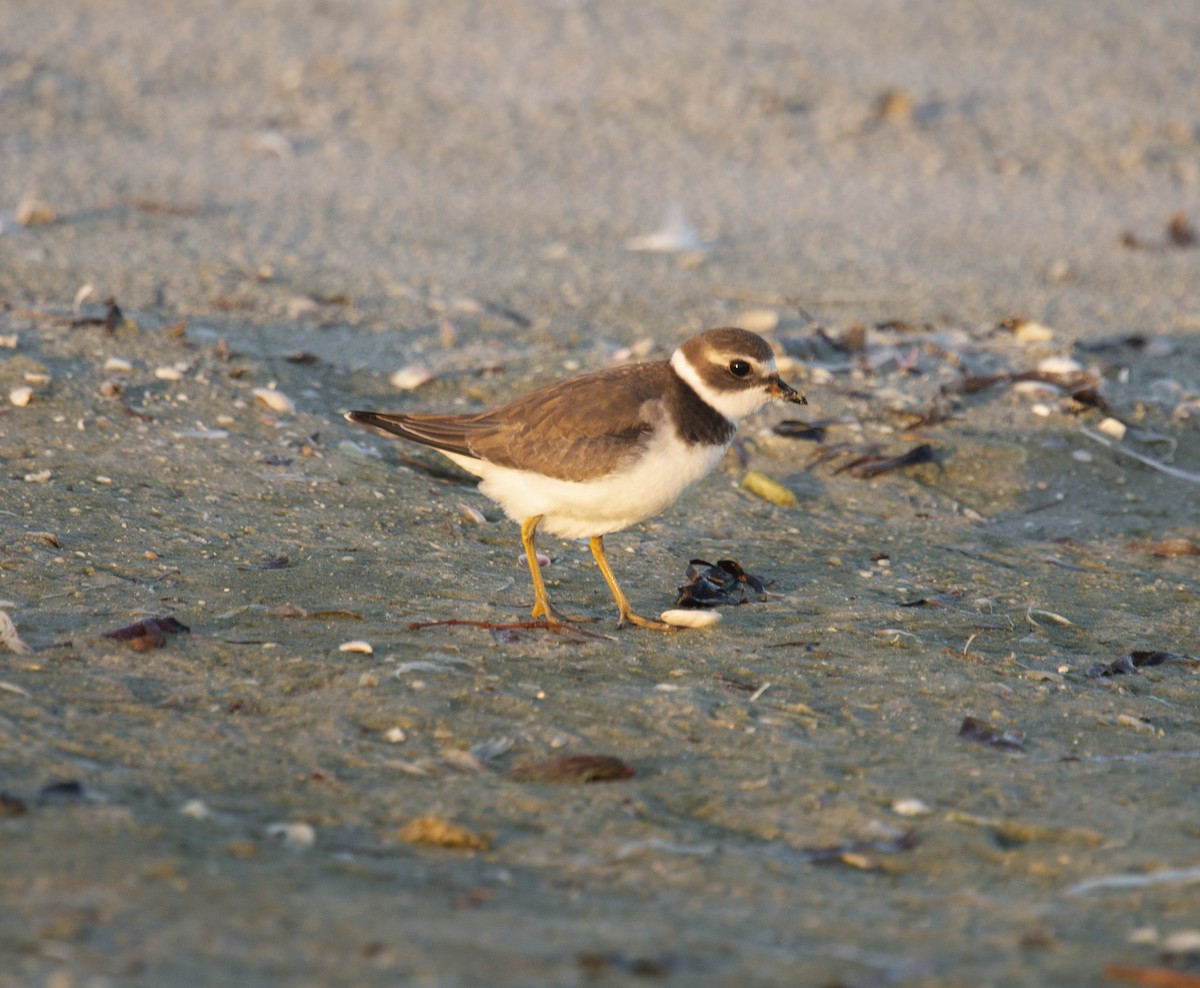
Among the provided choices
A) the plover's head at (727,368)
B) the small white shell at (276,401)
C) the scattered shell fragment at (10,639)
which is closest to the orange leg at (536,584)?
the plover's head at (727,368)

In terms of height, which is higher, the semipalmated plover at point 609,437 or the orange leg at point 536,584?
the semipalmated plover at point 609,437

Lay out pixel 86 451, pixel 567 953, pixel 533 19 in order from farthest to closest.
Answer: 1. pixel 533 19
2. pixel 86 451
3. pixel 567 953

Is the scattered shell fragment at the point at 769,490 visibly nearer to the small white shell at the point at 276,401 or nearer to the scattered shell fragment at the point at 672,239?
the small white shell at the point at 276,401

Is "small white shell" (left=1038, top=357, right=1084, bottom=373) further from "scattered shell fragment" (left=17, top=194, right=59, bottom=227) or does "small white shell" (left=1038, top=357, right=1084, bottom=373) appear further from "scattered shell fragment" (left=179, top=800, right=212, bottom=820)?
"scattered shell fragment" (left=17, top=194, right=59, bottom=227)

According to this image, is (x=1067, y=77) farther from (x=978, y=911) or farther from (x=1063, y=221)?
(x=978, y=911)

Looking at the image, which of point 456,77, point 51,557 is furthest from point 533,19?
point 51,557

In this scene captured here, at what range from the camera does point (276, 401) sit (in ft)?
21.9

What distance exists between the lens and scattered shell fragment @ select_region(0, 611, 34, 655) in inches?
162

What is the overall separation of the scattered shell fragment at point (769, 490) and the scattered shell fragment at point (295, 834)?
3.52 m

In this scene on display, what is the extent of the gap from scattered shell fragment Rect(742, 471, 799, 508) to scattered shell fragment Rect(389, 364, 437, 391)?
181cm

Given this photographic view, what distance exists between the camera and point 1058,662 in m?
4.79

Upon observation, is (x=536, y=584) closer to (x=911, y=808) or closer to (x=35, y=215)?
(x=911, y=808)

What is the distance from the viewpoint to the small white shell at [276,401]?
6648 millimetres

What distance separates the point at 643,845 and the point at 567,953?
0.60m
